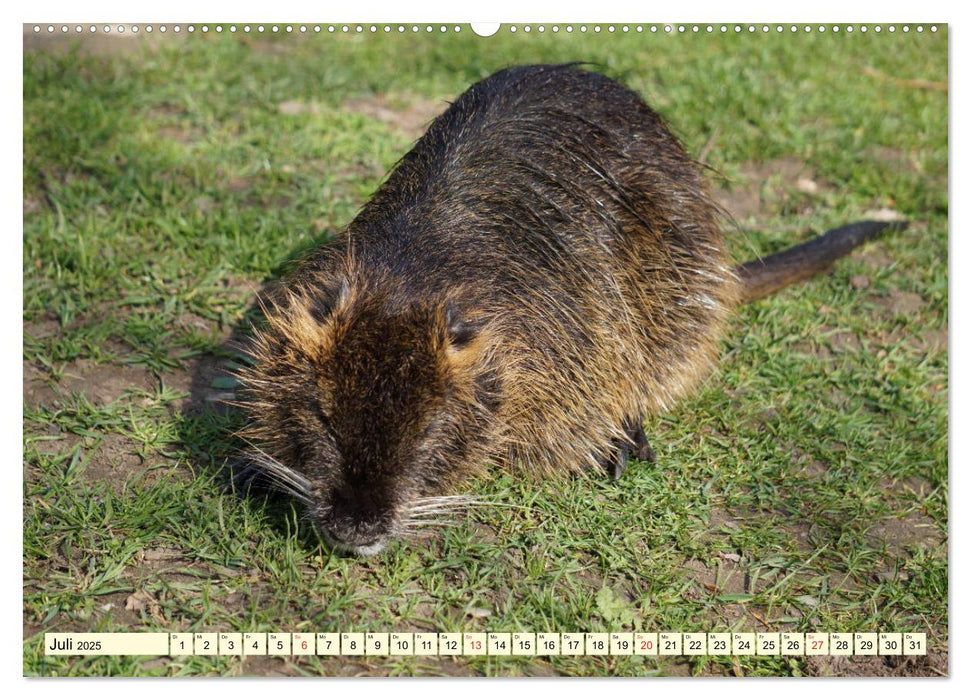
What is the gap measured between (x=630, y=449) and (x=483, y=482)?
540mm

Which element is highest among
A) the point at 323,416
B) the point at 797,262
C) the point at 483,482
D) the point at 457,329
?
the point at 797,262

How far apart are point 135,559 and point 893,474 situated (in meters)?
2.30

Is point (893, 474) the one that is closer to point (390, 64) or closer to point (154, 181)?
point (154, 181)

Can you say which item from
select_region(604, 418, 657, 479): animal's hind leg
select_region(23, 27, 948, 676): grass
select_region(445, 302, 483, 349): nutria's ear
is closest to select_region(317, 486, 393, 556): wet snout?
select_region(23, 27, 948, 676): grass

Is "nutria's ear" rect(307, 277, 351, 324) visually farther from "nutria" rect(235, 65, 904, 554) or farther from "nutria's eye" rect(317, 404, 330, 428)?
"nutria's eye" rect(317, 404, 330, 428)

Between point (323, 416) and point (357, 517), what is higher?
point (323, 416)

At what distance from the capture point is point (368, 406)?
2260 mm

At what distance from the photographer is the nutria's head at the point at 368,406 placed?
89.2 inches

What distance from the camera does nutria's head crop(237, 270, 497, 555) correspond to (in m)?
2.27

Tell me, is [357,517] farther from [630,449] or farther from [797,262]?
[797,262]

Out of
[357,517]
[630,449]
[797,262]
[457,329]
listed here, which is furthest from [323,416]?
[797,262]

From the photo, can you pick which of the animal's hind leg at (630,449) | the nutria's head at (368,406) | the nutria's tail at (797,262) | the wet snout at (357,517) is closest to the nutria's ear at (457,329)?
the nutria's head at (368,406)

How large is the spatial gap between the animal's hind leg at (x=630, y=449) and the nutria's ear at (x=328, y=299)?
41.7 inches

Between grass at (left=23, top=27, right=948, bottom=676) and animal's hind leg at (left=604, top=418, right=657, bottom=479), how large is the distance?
0.15 ft
